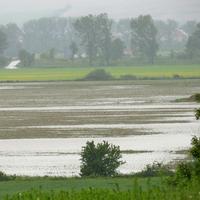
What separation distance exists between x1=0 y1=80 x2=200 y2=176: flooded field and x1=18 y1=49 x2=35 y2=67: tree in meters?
83.3

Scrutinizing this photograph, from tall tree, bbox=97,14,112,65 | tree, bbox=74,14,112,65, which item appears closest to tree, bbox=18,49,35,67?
tree, bbox=74,14,112,65

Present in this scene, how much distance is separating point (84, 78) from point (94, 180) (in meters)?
89.3

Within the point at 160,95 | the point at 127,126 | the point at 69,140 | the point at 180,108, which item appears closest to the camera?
the point at 69,140

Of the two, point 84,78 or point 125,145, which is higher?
point 84,78

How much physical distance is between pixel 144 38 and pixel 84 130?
118m

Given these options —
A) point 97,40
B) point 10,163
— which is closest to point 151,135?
point 10,163

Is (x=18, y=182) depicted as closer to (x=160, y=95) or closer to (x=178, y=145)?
(x=178, y=145)

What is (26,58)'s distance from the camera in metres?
153

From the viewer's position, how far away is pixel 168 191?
12.6 m

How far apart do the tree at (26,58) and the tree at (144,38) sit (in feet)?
62.4

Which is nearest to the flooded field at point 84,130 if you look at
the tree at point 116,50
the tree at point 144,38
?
the tree at point 116,50

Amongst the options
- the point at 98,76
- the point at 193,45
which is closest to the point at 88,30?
the point at 193,45

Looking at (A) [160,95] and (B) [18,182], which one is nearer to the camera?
(B) [18,182]

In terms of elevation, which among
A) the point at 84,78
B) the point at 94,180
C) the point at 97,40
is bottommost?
the point at 94,180
